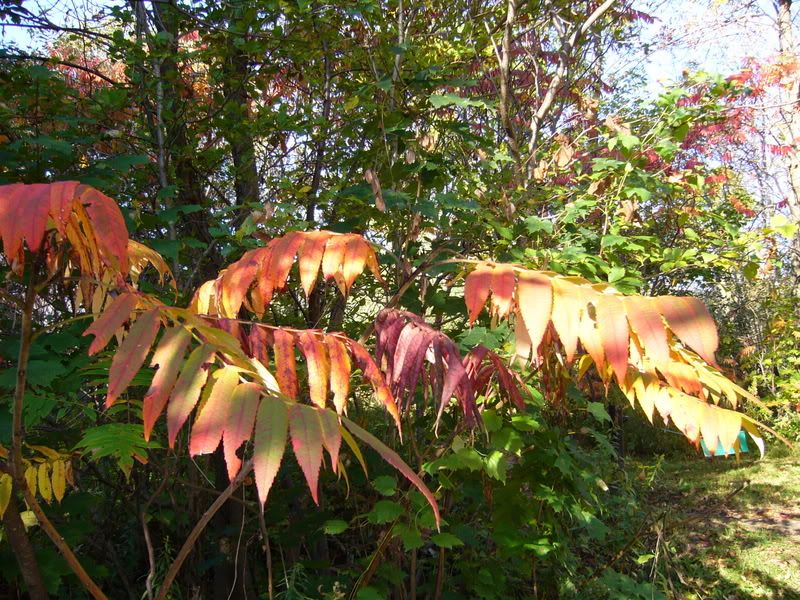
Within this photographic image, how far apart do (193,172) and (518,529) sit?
2353 millimetres

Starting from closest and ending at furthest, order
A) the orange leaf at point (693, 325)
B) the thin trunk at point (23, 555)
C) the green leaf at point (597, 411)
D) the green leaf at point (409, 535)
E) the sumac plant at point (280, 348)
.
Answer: the sumac plant at point (280, 348)
the orange leaf at point (693, 325)
the thin trunk at point (23, 555)
the green leaf at point (409, 535)
the green leaf at point (597, 411)

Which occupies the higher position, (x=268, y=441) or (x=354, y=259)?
(x=354, y=259)

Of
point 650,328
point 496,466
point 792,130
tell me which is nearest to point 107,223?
point 650,328

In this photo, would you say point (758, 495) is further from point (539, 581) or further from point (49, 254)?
point (49, 254)

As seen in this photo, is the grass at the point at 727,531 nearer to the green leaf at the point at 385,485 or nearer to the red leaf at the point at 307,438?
the green leaf at the point at 385,485

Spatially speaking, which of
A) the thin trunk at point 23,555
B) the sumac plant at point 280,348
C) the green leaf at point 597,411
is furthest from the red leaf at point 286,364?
the green leaf at point 597,411

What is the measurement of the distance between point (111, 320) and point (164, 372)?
154 mm

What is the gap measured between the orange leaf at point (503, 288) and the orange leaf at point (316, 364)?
34cm

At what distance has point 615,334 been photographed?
99 cm

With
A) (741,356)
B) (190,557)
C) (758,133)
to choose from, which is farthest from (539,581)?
(758,133)

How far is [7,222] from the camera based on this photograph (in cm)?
84

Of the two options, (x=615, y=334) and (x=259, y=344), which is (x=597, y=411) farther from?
(x=259, y=344)

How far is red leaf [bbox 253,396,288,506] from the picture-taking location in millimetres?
684

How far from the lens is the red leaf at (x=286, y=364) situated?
1.09 metres
